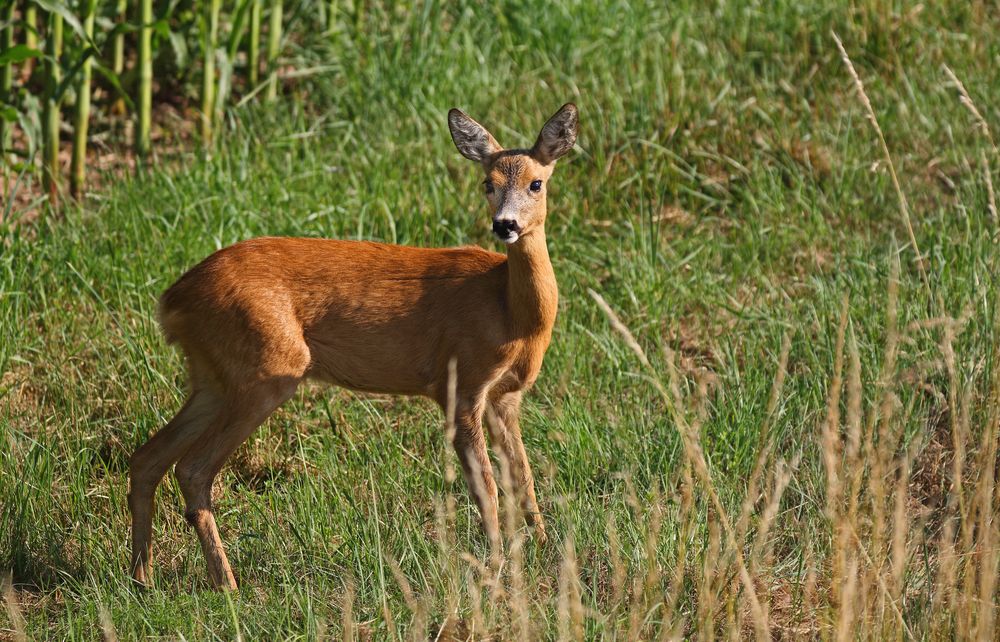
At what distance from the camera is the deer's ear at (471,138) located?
4.75m

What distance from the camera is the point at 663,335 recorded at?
19.1 ft

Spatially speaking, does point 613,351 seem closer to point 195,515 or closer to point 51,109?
point 195,515

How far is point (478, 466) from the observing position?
450 cm

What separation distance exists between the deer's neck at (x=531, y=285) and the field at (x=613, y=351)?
0.41 metres

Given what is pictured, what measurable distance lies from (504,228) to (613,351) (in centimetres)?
138

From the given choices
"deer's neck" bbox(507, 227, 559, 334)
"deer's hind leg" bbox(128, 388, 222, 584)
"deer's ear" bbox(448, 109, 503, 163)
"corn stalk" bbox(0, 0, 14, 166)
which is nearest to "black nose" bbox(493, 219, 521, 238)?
"deer's neck" bbox(507, 227, 559, 334)

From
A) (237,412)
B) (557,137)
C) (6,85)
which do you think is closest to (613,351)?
(557,137)

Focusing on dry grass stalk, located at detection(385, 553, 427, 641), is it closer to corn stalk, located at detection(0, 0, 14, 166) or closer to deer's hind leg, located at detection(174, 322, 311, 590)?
deer's hind leg, located at detection(174, 322, 311, 590)

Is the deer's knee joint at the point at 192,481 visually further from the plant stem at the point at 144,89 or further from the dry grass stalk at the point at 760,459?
the plant stem at the point at 144,89

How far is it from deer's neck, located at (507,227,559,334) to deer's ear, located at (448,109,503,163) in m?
0.42

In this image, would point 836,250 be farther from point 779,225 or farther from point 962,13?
point 962,13

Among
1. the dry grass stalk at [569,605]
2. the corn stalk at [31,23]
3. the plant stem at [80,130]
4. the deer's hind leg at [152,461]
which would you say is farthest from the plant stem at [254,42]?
the dry grass stalk at [569,605]

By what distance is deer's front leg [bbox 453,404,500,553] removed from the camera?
4.30 metres

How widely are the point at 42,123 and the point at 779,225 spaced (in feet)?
12.6
